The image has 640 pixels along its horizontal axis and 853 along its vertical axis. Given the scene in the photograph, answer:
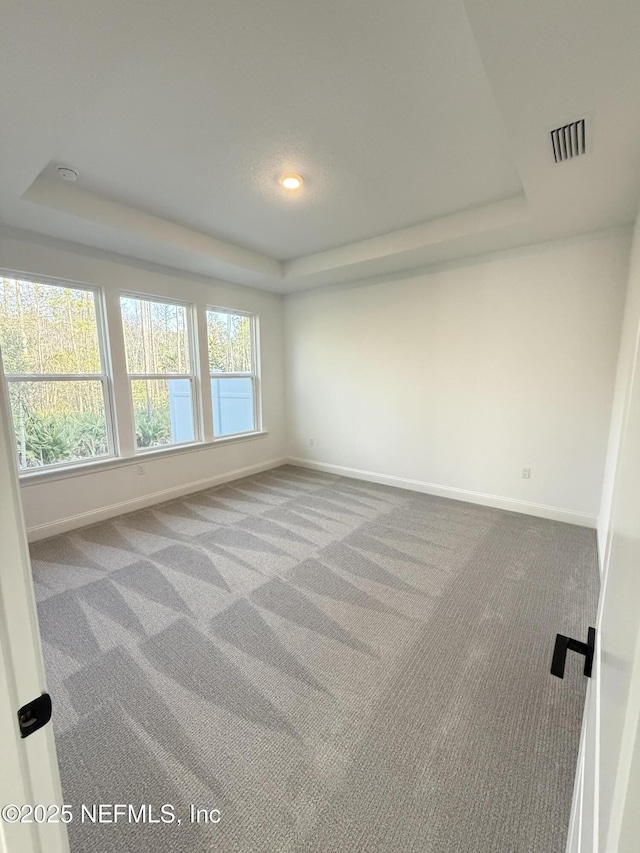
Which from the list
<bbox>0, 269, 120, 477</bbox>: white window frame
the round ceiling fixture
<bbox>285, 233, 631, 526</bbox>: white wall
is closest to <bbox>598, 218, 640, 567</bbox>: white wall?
<bbox>285, 233, 631, 526</bbox>: white wall

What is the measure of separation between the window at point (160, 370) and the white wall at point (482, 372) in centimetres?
168

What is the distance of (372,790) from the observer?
1.23m

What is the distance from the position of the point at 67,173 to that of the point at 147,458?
2.49m

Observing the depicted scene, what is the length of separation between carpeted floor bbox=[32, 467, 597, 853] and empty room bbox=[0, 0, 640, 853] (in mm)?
13

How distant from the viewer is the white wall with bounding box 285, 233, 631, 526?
307cm

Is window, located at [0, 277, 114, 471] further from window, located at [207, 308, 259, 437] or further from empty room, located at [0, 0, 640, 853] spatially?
window, located at [207, 308, 259, 437]

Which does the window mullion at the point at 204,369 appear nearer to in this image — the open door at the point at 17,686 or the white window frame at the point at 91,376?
the white window frame at the point at 91,376

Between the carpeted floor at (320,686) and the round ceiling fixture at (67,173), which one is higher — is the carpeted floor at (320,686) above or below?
below

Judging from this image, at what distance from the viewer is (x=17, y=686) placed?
21.6 inches

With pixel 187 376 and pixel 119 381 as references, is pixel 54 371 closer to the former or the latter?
pixel 119 381

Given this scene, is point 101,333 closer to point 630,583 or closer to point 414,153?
point 414,153

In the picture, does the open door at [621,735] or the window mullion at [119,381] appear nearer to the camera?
the open door at [621,735]

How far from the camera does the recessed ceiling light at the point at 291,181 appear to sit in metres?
2.42

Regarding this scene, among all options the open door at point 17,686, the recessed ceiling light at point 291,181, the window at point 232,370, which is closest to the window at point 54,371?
the window at point 232,370
